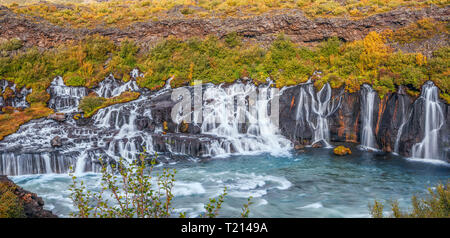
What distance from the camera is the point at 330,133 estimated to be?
62.4 feet

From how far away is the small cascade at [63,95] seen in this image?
21766mm

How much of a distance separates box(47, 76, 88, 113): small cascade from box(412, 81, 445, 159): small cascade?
2210 cm

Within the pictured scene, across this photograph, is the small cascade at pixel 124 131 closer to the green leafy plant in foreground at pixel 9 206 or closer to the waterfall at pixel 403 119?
the green leafy plant in foreground at pixel 9 206

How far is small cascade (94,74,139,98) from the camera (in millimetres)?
23266

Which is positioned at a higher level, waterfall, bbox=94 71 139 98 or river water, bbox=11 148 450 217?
waterfall, bbox=94 71 139 98

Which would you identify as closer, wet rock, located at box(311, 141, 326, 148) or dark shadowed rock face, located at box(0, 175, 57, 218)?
dark shadowed rock face, located at box(0, 175, 57, 218)

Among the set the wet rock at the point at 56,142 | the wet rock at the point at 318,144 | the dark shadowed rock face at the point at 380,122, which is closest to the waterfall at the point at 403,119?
the dark shadowed rock face at the point at 380,122

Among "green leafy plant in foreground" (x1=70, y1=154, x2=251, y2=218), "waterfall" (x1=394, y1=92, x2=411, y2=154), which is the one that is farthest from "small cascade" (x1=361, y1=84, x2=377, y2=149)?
"green leafy plant in foreground" (x1=70, y1=154, x2=251, y2=218)

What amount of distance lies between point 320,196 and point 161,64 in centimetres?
1734

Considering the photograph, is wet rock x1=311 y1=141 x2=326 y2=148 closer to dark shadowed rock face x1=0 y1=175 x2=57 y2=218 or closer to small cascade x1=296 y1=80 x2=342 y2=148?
small cascade x1=296 y1=80 x2=342 y2=148

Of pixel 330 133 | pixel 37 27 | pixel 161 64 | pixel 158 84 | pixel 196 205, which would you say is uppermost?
pixel 37 27

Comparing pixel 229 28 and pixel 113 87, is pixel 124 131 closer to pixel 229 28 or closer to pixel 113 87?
pixel 113 87
